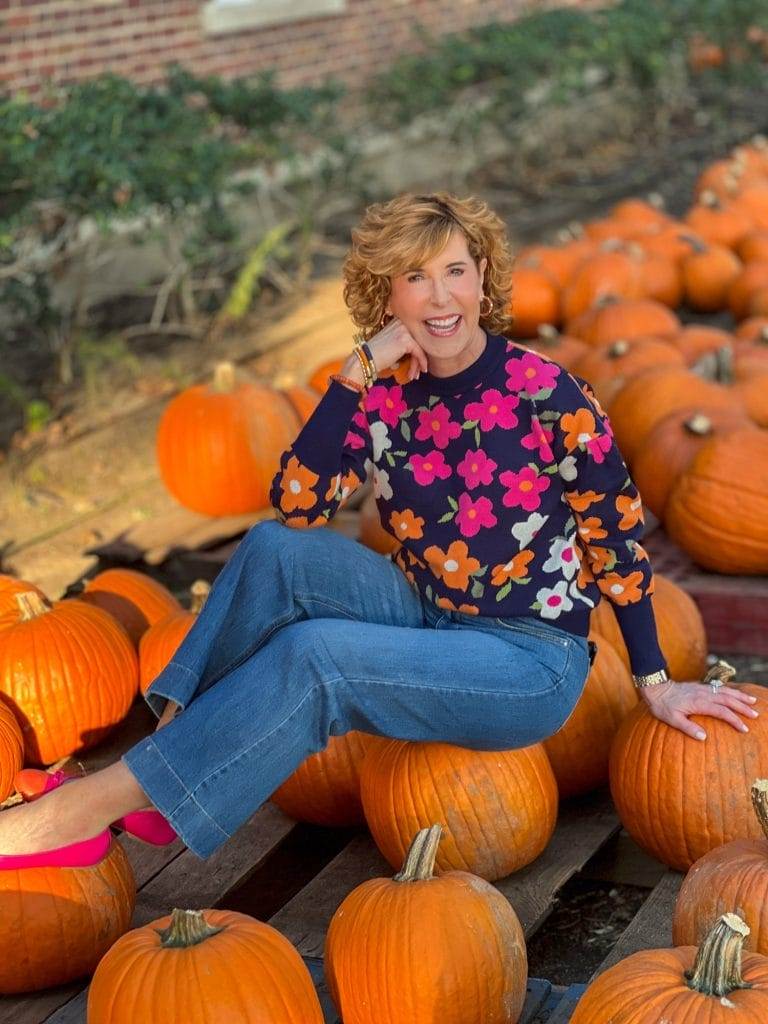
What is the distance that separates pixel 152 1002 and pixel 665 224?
20.3ft

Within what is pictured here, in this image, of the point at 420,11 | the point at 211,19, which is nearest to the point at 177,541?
the point at 211,19

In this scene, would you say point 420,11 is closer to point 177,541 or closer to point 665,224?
point 665,224

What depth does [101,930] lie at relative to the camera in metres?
2.60

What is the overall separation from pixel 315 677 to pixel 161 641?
957 millimetres

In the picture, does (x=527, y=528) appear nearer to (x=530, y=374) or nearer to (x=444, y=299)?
(x=530, y=374)

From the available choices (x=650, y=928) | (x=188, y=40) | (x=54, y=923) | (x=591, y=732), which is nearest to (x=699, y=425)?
(x=591, y=732)

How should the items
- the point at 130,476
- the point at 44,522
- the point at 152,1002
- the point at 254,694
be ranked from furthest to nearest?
1. the point at 130,476
2. the point at 44,522
3. the point at 254,694
4. the point at 152,1002

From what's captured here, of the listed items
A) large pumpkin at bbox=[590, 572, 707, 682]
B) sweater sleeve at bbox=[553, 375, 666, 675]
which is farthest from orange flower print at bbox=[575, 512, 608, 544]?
large pumpkin at bbox=[590, 572, 707, 682]

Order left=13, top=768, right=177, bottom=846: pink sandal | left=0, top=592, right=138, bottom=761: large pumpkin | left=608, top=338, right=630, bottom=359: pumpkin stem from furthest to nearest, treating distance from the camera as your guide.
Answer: left=608, top=338, right=630, bottom=359: pumpkin stem → left=0, top=592, right=138, bottom=761: large pumpkin → left=13, top=768, right=177, bottom=846: pink sandal

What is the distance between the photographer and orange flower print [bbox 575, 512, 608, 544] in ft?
9.20

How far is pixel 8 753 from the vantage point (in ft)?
9.75

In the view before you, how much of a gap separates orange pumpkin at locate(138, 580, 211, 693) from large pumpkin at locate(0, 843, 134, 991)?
2.70 feet

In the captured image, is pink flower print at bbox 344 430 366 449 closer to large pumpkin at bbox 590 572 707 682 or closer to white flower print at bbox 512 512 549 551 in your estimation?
white flower print at bbox 512 512 549 551

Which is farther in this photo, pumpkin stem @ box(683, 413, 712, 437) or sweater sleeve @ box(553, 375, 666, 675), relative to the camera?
pumpkin stem @ box(683, 413, 712, 437)
